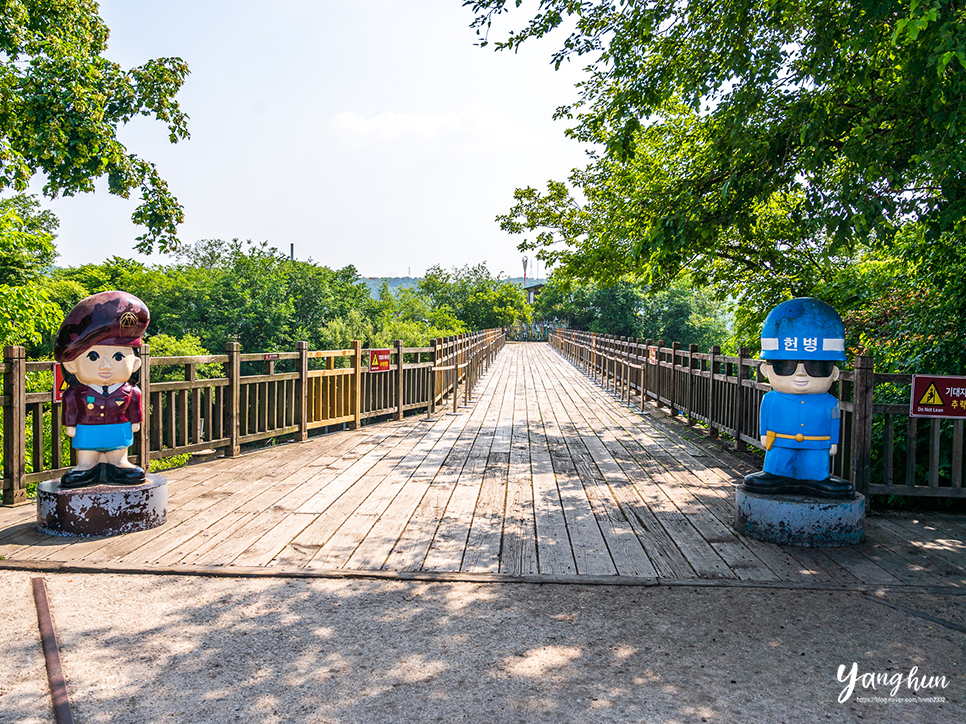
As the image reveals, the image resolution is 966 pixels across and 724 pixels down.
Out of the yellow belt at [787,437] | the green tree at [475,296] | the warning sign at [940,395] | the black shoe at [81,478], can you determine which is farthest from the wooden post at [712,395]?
the green tree at [475,296]

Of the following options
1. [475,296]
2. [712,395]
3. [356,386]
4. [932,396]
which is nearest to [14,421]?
[356,386]

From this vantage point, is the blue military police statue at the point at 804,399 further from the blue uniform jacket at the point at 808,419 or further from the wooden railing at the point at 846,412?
the wooden railing at the point at 846,412

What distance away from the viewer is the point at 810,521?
15.6 ft

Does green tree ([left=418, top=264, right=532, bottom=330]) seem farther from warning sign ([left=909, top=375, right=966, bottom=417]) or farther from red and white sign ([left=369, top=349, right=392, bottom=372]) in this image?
warning sign ([left=909, top=375, right=966, bottom=417])

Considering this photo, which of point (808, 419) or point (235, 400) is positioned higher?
point (808, 419)

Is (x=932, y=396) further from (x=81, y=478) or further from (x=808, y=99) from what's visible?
(x=81, y=478)

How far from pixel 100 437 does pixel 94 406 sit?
0.23m

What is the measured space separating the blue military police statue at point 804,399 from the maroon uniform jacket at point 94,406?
4773 millimetres

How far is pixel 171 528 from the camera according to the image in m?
5.08

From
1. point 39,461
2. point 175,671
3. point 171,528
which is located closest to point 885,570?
point 175,671

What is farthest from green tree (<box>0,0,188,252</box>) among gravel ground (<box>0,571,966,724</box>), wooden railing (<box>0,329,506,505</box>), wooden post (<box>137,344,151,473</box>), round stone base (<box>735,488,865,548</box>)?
round stone base (<box>735,488,865,548</box>)

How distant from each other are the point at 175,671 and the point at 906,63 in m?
5.17

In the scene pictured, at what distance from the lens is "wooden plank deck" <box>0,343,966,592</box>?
4293 millimetres

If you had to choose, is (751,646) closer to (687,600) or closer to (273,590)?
(687,600)
